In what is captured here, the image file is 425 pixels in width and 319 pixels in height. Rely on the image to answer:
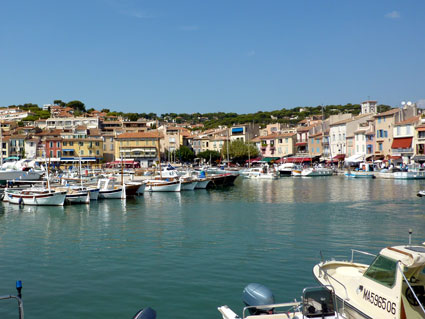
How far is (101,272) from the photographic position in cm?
1734

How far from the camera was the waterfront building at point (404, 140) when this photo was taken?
75875 mm

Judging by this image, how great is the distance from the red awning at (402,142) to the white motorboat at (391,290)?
72098mm

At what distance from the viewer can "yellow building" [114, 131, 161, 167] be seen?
10838cm

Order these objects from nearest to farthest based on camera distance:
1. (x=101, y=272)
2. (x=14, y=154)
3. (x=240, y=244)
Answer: (x=101, y=272) < (x=240, y=244) < (x=14, y=154)

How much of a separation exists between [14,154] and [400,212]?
314 ft

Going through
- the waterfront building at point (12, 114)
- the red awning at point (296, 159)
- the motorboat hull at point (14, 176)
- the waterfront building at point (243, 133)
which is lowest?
the motorboat hull at point (14, 176)

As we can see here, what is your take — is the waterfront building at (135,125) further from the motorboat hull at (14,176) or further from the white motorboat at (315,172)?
the motorboat hull at (14,176)

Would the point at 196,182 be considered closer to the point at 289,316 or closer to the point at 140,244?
the point at 140,244

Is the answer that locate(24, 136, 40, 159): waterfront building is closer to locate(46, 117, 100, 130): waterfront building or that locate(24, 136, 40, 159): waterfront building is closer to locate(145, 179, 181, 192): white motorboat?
locate(46, 117, 100, 130): waterfront building

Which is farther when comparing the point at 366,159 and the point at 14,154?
the point at 14,154

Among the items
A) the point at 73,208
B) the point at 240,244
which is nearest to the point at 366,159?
the point at 73,208

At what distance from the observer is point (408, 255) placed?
9250 mm

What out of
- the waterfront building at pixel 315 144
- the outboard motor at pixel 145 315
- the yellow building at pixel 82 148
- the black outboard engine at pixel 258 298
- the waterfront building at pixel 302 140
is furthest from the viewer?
the waterfront building at pixel 302 140

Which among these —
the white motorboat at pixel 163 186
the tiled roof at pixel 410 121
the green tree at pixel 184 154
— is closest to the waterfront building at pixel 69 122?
the green tree at pixel 184 154
